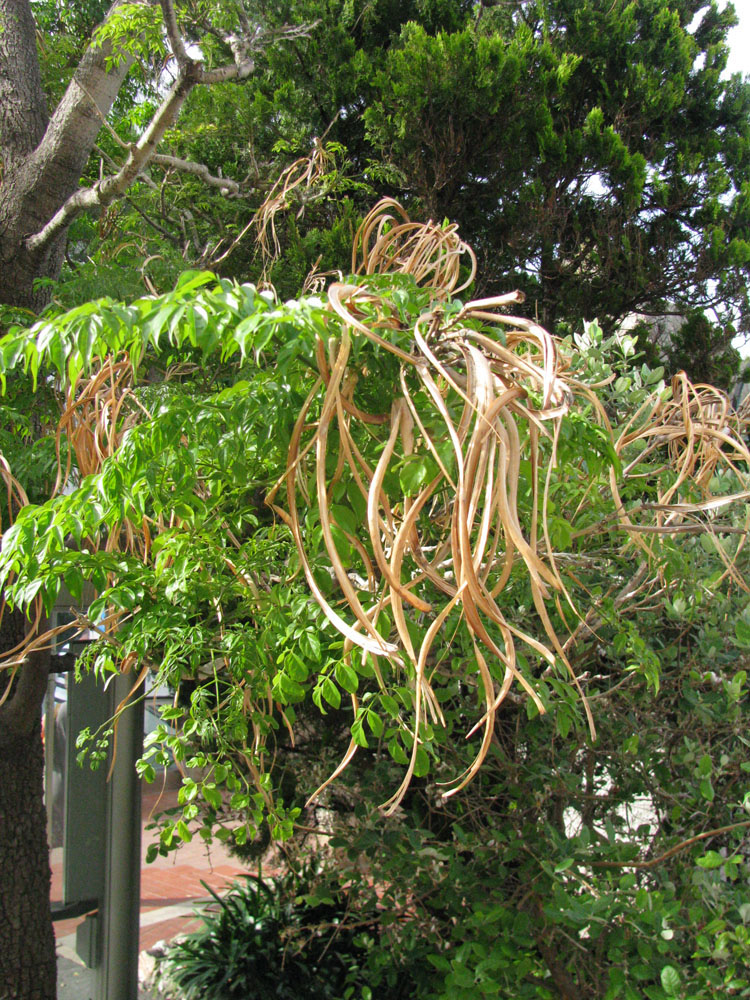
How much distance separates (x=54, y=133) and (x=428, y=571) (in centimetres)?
227

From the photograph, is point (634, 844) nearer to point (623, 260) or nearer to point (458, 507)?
point (458, 507)

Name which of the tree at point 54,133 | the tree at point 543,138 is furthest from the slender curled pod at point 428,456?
the tree at point 543,138

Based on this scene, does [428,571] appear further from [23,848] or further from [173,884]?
[173,884]

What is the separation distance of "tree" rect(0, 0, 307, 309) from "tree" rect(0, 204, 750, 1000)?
549mm

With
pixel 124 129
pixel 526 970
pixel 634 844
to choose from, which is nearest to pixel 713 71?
pixel 124 129

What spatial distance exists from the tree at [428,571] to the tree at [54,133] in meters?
0.55

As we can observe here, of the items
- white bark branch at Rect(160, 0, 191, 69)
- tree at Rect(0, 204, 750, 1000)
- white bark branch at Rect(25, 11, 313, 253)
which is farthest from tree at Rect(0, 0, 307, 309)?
tree at Rect(0, 204, 750, 1000)

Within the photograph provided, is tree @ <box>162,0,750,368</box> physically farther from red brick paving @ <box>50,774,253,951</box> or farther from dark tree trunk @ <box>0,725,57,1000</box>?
red brick paving @ <box>50,774,253,951</box>

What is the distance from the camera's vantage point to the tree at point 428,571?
1121 mm

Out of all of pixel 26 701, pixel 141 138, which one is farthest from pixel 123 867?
pixel 141 138

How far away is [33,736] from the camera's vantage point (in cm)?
266

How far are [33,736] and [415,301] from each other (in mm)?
2146

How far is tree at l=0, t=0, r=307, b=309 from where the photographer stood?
2.48 metres

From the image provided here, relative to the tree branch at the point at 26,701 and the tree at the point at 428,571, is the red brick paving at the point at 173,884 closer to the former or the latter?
the tree branch at the point at 26,701
